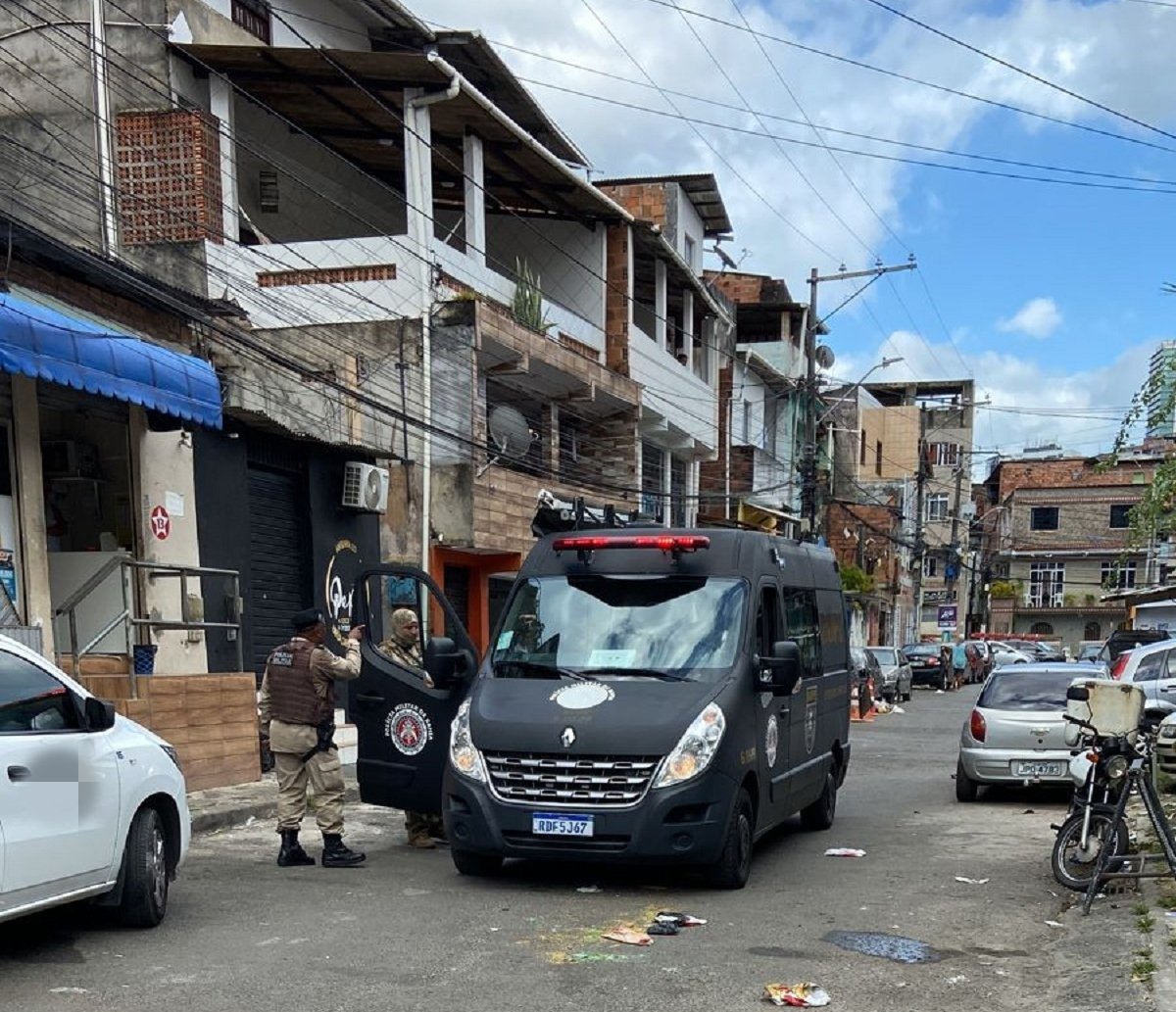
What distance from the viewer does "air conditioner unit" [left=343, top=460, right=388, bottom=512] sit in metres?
16.3

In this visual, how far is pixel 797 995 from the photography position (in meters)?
5.56

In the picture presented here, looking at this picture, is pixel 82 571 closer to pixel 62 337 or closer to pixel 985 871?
pixel 62 337

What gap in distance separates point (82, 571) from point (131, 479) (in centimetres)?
107

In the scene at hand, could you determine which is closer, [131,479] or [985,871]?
[985,871]

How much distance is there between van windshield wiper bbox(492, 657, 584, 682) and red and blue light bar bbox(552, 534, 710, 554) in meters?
0.95

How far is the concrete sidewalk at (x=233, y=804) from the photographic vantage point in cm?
1038

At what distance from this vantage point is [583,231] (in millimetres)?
24531

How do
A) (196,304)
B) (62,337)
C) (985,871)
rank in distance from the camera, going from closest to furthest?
(985,871), (62,337), (196,304)

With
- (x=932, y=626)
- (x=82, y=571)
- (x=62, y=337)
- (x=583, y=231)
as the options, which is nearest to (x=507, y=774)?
(x=62, y=337)

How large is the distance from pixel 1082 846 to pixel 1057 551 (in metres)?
70.3

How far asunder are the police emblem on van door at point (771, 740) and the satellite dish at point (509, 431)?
1229 cm

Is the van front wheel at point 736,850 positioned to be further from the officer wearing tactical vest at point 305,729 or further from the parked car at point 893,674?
the parked car at point 893,674

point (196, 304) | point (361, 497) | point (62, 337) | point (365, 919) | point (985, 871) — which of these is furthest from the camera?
point (361, 497)

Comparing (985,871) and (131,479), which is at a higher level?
(131,479)
